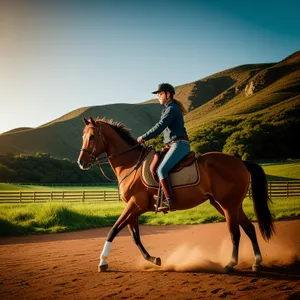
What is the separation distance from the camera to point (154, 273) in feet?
19.9

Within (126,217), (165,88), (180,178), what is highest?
(165,88)

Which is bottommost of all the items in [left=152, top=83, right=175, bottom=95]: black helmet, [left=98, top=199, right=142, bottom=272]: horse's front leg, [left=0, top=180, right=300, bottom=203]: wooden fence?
[left=0, top=180, right=300, bottom=203]: wooden fence

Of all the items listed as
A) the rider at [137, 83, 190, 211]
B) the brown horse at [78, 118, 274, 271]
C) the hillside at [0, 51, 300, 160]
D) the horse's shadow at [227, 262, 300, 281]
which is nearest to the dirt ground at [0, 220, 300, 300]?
the horse's shadow at [227, 262, 300, 281]

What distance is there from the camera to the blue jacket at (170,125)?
6.41 metres

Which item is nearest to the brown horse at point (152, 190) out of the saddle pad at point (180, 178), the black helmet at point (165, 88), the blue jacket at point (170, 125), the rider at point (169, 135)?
the saddle pad at point (180, 178)

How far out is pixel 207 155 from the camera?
688cm

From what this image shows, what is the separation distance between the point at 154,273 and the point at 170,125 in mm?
3105

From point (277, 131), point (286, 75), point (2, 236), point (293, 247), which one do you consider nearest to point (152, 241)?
point (293, 247)

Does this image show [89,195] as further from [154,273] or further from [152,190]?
[154,273]

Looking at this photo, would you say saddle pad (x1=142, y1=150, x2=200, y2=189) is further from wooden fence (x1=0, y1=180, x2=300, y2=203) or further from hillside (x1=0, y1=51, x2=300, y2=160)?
hillside (x1=0, y1=51, x2=300, y2=160)

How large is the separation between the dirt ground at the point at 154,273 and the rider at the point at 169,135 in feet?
5.02

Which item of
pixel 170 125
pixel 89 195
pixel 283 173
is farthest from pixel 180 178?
pixel 283 173

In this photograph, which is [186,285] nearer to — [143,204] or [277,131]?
[143,204]

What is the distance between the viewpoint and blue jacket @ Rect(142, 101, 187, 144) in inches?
252
